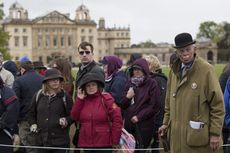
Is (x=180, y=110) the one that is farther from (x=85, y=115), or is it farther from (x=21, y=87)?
(x=21, y=87)

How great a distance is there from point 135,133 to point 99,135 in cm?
125

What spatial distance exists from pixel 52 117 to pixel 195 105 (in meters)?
2.24

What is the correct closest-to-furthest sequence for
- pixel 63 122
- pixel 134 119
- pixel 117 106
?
pixel 117 106
pixel 63 122
pixel 134 119

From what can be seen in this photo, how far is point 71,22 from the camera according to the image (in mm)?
111875

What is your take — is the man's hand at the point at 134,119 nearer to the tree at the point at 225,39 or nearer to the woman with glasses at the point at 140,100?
the woman with glasses at the point at 140,100

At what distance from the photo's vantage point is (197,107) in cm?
518

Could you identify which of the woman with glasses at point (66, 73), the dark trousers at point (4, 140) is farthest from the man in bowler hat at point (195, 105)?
the woman with glasses at point (66, 73)

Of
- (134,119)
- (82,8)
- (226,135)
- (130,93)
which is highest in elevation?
(82,8)

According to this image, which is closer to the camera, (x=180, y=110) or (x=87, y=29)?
(x=180, y=110)

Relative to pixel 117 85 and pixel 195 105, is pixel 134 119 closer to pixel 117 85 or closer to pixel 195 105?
pixel 117 85

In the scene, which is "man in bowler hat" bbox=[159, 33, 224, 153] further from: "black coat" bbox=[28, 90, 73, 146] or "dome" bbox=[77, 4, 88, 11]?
"dome" bbox=[77, 4, 88, 11]

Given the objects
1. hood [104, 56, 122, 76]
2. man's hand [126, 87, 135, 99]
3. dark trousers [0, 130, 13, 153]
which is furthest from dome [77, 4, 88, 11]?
dark trousers [0, 130, 13, 153]

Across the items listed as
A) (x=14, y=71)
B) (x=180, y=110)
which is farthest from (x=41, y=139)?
(x=14, y=71)

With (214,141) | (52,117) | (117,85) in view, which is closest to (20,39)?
(117,85)
